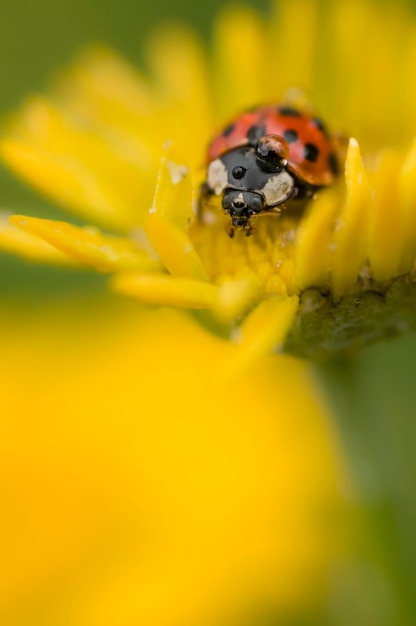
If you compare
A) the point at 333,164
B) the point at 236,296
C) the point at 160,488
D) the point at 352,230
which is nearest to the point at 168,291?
the point at 236,296

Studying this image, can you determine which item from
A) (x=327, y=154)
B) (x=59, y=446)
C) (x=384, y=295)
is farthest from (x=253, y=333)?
(x=59, y=446)

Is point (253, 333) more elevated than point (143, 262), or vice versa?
point (143, 262)

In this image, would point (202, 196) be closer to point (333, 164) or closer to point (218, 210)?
point (218, 210)

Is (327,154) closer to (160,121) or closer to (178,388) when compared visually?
(160,121)

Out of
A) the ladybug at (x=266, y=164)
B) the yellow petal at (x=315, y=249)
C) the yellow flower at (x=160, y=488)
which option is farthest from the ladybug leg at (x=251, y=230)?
the yellow flower at (x=160, y=488)

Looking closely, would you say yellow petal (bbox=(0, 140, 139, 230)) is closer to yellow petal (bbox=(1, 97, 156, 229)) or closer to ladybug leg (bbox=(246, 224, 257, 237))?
yellow petal (bbox=(1, 97, 156, 229))

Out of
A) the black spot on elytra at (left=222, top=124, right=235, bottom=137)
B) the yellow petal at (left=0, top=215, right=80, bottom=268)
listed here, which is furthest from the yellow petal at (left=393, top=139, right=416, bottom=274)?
the yellow petal at (left=0, top=215, right=80, bottom=268)
